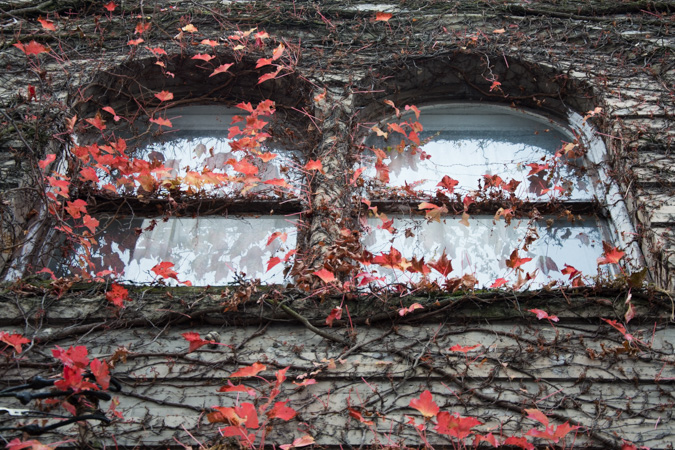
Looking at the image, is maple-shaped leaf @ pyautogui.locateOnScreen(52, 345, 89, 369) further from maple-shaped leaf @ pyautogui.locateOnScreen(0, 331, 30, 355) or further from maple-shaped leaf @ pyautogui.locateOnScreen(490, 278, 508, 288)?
maple-shaped leaf @ pyautogui.locateOnScreen(490, 278, 508, 288)

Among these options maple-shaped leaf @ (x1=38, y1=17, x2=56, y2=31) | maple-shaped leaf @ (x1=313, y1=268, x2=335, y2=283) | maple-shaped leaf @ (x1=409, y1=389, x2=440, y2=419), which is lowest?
maple-shaped leaf @ (x1=409, y1=389, x2=440, y2=419)

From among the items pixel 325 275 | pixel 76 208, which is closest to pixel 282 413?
pixel 325 275

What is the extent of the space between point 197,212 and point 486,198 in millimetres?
2067

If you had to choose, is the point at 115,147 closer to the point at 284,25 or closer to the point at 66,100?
the point at 66,100

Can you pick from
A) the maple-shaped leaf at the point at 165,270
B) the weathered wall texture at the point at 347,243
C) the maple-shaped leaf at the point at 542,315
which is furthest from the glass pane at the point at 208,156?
the maple-shaped leaf at the point at 542,315

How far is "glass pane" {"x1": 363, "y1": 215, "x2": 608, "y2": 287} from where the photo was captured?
13.4ft

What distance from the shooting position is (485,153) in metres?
4.93

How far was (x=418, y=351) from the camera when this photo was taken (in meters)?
3.28

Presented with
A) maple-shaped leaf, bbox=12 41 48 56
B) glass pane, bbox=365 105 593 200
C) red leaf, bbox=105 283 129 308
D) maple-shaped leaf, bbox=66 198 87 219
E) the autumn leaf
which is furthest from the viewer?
the autumn leaf

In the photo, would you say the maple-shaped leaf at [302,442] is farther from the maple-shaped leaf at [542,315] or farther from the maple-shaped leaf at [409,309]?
the maple-shaped leaf at [542,315]

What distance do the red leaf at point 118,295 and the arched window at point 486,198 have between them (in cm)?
147

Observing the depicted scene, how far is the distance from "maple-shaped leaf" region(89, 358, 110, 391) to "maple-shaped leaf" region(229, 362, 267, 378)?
0.60 m

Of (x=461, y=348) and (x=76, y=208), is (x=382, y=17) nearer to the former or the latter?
(x=76, y=208)

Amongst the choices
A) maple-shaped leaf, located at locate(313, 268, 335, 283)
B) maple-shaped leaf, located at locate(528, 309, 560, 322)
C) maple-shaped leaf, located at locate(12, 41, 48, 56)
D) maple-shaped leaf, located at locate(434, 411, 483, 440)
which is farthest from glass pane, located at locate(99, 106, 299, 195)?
maple-shaped leaf, located at locate(434, 411, 483, 440)
